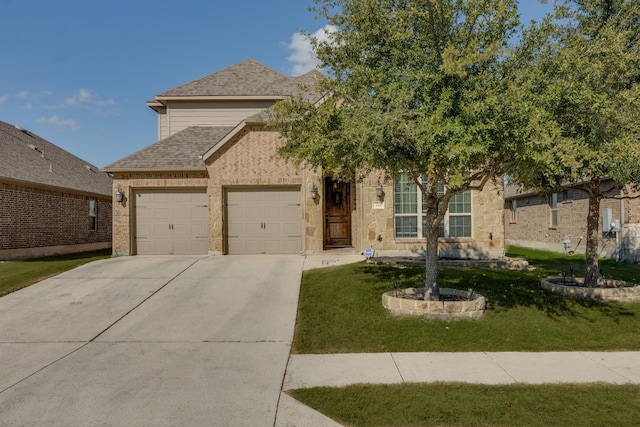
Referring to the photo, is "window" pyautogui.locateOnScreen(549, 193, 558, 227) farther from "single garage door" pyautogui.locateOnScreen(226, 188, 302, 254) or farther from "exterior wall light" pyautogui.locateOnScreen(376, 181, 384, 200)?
"single garage door" pyautogui.locateOnScreen(226, 188, 302, 254)

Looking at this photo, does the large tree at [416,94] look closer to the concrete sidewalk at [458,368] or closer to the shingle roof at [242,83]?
→ the concrete sidewalk at [458,368]

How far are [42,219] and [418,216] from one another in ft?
54.0

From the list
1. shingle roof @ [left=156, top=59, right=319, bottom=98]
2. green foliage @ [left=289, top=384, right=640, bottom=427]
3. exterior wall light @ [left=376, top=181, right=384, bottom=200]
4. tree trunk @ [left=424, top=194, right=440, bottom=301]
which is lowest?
green foliage @ [left=289, top=384, right=640, bottom=427]

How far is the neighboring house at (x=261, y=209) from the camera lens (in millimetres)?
14594

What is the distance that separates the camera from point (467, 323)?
7.93 m

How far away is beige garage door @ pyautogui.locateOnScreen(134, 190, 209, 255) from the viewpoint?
1592cm

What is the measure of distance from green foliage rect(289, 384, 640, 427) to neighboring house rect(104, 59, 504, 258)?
928cm

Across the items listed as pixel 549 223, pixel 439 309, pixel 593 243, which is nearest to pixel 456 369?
pixel 439 309

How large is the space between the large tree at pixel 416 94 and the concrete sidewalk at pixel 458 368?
9.30 feet

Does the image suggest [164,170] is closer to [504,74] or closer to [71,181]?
[71,181]

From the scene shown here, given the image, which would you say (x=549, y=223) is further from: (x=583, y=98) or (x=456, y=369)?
(x=456, y=369)

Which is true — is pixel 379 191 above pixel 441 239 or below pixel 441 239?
above

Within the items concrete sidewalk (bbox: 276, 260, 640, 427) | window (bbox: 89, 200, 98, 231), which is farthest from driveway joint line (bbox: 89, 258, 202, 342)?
window (bbox: 89, 200, 98, 231)

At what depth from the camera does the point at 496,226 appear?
1455cm
